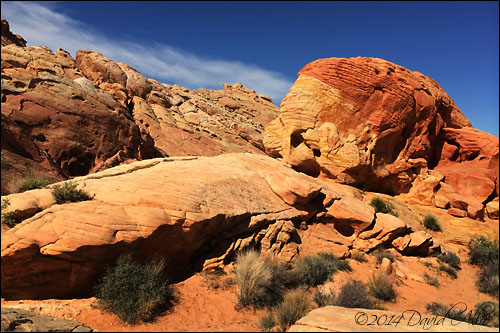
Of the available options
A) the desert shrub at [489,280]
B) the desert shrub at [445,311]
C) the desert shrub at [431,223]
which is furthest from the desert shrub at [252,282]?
the desert shrub at [431,223]

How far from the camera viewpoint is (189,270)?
8719 millimetres

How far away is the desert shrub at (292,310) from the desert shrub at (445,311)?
4438 millimetres

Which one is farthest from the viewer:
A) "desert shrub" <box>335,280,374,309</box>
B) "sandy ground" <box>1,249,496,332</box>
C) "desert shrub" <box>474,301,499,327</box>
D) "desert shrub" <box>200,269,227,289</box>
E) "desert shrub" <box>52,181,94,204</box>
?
"desert shrub" <box>474,301,499,327</box>

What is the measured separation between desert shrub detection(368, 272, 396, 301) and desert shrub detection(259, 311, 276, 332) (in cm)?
489

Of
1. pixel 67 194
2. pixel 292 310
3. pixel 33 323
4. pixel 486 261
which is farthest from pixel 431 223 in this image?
pixel 33 323

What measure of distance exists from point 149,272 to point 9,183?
613 cm

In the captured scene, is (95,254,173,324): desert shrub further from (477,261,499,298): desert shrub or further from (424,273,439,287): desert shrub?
(477,261,499,298): desert shrub

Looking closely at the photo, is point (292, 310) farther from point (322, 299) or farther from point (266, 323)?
point (322, 299)

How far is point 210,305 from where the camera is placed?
736 centimetres

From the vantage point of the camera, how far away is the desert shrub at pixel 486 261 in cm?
1159

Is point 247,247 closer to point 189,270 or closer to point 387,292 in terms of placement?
point 189,270

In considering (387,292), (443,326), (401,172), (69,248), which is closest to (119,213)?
(69,248)

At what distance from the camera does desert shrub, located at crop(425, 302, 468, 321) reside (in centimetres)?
818

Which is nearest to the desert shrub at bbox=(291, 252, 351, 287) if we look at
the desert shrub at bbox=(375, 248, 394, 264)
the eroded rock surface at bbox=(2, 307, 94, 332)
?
the desert shrub at bbox=(375, 248, 394, 264)
